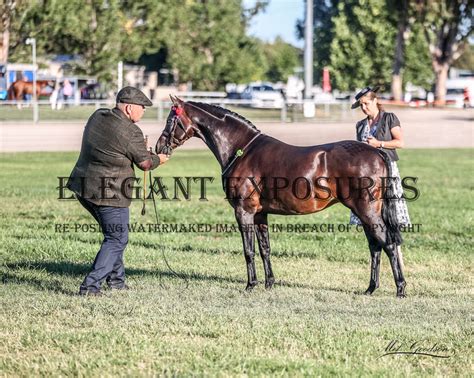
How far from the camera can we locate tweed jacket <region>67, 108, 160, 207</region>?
962 cm

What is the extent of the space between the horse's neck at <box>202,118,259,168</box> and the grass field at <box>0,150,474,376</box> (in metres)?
1.40

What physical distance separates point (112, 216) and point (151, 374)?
3.30 meters

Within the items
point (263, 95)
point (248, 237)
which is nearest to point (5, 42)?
point (263, 95)

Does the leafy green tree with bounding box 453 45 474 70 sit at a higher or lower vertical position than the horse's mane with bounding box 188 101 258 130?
higher

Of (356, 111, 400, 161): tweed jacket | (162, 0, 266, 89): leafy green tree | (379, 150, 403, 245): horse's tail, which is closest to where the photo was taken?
(379, 150, 403, 245): horse's tail

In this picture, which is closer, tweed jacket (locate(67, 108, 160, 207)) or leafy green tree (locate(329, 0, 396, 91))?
tweed jacket (locate(67, 108, 160, 207))

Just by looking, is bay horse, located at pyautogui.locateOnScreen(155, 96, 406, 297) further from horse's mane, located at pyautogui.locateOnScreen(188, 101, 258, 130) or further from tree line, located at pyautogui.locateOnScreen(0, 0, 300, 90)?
tree line, located at pyautogui.locateOnScreen(0, 0, 300, 90)

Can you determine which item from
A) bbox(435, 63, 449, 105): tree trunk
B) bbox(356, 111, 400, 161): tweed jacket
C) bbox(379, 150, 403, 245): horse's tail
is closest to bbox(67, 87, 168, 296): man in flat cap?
bbox(379, 150, 403, 245): horse's tail

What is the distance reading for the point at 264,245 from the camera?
10570mm

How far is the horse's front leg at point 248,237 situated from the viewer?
33.6 ft

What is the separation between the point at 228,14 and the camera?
71125 mm
